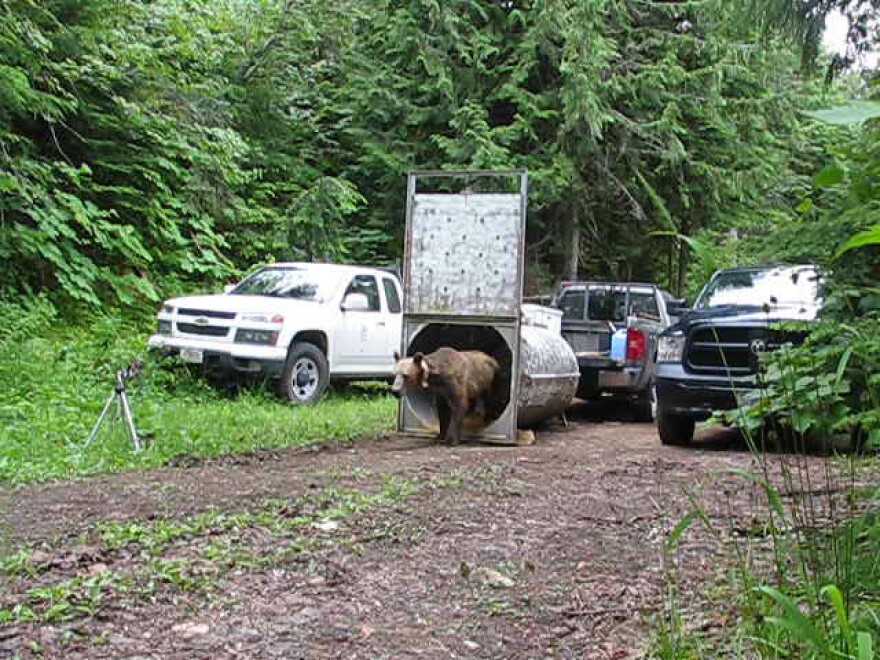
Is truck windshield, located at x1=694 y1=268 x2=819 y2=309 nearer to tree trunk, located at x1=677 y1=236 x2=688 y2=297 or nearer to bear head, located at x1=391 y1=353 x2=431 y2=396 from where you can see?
bear head, located at x1=391 y1=353 x2=431 y2=396

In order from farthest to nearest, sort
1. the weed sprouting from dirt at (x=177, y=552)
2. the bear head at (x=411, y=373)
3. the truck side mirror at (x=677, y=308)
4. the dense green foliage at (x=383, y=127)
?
the dense green foliage at (x=383, y=127) → the truck side mirror at (x=677, y=308) → the bear head at (x=411, y=373) → the weed sprouting from dirt at (x=177, y=552)

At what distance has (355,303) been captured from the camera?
13.1 meters

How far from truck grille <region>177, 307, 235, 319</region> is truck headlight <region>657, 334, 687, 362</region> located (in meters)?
5.42

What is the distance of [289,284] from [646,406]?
5.22 meters

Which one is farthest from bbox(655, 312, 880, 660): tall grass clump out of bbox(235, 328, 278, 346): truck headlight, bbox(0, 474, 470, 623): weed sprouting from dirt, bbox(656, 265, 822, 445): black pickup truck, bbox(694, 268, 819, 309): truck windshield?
bbox(235, 328, 278, 346): truck headlight

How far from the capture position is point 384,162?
1939 cm

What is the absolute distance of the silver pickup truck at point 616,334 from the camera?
11781 millimetres

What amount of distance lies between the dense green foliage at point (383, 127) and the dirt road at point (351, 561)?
29.4ft

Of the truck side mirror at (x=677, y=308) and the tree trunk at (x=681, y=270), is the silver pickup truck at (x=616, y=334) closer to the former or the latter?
the truck side mirror at (x=677, y=308)

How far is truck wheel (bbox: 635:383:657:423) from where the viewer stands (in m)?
12.2

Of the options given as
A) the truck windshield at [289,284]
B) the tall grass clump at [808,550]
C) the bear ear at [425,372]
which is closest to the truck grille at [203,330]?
the truck windshield at [289,284]

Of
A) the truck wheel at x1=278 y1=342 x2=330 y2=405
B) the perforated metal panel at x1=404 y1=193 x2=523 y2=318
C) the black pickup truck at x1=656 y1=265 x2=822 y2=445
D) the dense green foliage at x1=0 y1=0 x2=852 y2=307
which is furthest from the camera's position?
the dense green foliage at x1=0 y1=0 x2=852 y2=307

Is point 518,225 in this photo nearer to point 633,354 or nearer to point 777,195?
point 633,354

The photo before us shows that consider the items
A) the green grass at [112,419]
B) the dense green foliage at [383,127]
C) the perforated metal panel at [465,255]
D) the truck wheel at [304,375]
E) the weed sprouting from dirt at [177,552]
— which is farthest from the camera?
the dense green foliage at [383,127]
